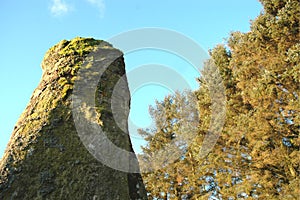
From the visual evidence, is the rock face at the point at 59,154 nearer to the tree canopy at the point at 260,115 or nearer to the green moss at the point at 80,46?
the green moss at the point at 80,46

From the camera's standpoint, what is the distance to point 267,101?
10.6 meters

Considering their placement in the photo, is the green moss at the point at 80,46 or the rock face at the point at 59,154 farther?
the green moss at the point at 80,46

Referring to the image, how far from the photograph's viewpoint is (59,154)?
10.9 ft

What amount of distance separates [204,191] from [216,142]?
3.84m

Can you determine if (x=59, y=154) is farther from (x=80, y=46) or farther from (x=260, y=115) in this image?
(x=260, y=115)

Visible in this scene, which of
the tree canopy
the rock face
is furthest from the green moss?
the tree canopy

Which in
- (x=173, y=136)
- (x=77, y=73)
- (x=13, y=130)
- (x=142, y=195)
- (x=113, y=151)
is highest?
(x=173, y=136)

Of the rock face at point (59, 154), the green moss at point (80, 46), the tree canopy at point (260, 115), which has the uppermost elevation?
the tree canopy at point (260, 115)

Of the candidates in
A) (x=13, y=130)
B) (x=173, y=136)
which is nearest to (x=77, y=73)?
(x=13, y=130)

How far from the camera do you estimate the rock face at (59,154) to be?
3.07 meters

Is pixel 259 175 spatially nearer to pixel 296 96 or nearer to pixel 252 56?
pixel 296 96

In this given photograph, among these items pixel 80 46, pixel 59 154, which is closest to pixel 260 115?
pixel 80 46

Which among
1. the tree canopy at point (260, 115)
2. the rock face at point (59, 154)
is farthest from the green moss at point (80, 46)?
the tree canopy at point (260, 115)

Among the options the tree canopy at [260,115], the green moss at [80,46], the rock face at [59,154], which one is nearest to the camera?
Result: the rock face at [59,154]
